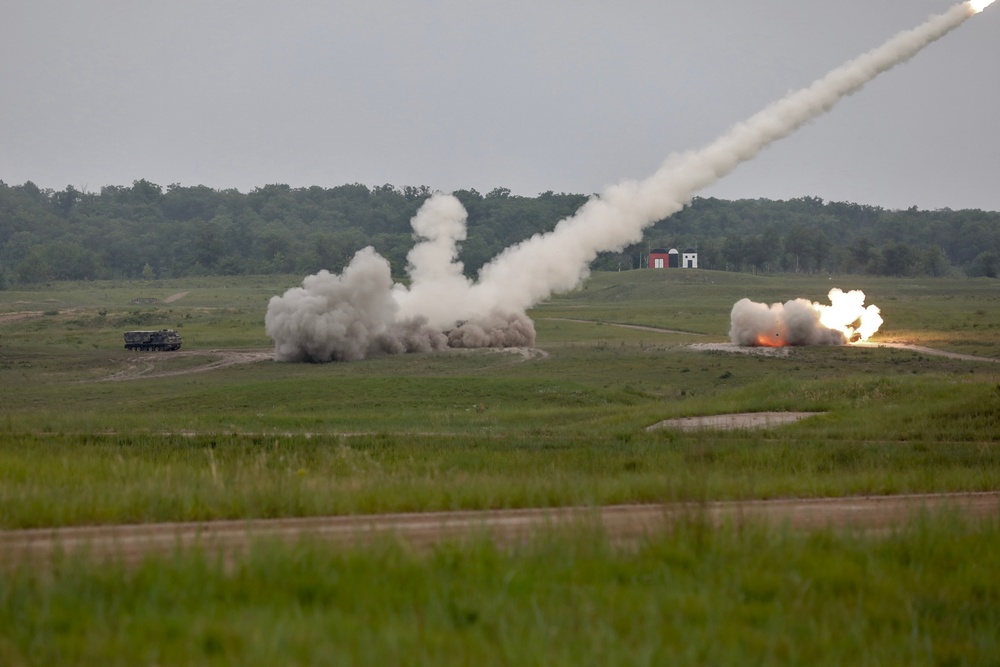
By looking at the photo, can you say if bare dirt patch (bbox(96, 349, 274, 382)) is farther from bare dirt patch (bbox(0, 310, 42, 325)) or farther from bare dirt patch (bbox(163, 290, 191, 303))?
bare dirt patch (bbox(163, 290, 191, 303))

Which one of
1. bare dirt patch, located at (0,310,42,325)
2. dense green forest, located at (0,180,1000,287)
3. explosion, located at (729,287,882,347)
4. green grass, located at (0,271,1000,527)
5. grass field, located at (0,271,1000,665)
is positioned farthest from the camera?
dense green forest, located at (0,180,1000,287)

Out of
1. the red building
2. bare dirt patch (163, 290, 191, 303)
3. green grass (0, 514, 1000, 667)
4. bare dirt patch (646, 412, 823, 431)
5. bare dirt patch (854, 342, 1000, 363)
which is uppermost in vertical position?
the red building

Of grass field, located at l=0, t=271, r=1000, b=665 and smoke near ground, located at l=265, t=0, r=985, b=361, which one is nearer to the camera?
grass field, located at l=0, t=271, r=1000, b=665

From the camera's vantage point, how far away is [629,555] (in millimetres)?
11938

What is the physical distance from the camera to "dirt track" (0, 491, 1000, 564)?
12.0 meters

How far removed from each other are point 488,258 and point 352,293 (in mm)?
66209

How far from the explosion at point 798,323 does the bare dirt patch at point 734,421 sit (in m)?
32.8

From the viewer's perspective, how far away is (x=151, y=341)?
6894 centimetres

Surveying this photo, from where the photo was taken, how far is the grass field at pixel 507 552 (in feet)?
30.6

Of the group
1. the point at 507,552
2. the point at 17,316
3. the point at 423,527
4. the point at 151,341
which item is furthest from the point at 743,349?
the point at 17,316

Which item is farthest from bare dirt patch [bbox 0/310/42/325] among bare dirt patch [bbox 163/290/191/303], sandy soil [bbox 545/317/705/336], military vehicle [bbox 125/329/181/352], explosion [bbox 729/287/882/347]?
explosion [bbox 729/287/882/347]

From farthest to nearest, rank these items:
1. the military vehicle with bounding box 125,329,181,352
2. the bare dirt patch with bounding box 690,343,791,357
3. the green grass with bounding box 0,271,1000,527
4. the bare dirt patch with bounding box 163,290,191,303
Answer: the bare dirt patch with bounding box 163,290,191,303 → the military vehicle with bounding box 125,329,181,352 → the bare dirt patch with bounding box 690,343,791,357 → the green grass with bounding box 0,271,1000,527

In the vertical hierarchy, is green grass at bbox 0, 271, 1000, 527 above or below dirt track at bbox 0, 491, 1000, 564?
below

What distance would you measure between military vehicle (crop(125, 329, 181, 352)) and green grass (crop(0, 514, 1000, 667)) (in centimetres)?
5991
